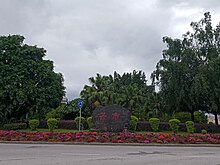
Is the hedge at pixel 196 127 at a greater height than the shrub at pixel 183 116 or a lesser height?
lesser

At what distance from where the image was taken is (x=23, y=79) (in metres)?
31.8

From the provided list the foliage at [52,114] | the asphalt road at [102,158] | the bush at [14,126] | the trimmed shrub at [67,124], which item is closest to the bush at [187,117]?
the foliage at [52,114]

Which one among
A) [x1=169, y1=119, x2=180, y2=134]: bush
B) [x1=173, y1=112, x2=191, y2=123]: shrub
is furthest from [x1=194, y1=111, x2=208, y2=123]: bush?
[x1=169, y1=119, x2=180, y2=134]: bush

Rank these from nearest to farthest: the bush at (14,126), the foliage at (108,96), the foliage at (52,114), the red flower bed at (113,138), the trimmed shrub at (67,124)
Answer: the red flower bed at (113,138) < the bush at (14,126) < the trimmed shrub at (67,124) < the foliage at (52,114) < the foliage at (108,96)

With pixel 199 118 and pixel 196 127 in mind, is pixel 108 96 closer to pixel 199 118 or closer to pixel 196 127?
pixel 196 127

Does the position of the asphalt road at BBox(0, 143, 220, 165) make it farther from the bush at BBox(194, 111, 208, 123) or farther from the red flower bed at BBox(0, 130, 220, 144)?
the bush at BBox(194, 111, 208, 123)

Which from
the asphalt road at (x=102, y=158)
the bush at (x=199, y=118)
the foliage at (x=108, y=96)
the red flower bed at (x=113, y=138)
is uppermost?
the foliage at (x=108, y=96)

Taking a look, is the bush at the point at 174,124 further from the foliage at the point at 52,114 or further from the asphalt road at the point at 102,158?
the asphalt road at the point at 102,158

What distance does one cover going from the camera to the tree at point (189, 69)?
30297 millimetres

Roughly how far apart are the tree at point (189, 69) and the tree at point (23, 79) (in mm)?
11708

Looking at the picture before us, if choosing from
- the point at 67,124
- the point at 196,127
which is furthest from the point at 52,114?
the point at 196,127

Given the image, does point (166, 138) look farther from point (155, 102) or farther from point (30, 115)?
point (155, 102)

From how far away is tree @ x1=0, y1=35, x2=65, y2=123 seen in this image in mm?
31078

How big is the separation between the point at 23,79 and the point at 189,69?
55.7 ft
